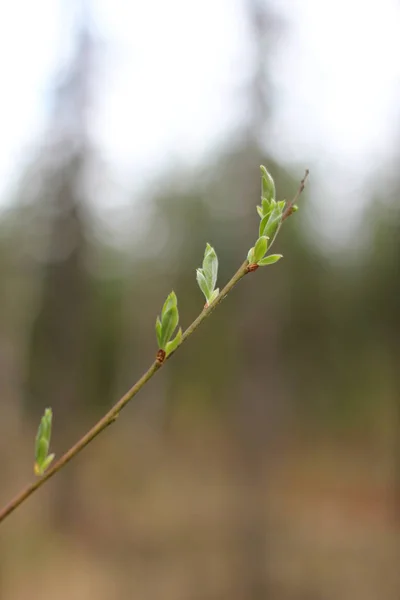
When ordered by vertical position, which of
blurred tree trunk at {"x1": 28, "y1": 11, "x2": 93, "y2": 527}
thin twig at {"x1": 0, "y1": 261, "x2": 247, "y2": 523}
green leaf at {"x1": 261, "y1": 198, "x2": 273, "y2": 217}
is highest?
blurred tree trunk at {"x1": 28, "y1": 11, "x2": 93, "y2": 527}

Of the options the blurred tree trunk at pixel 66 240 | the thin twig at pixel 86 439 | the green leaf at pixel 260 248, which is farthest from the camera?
the blurred tree trunk at pixel 66 240

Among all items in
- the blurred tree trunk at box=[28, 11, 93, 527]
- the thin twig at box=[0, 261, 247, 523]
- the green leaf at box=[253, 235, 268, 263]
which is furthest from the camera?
the blurred tree trunk at box=[28, 11, 93, 527]

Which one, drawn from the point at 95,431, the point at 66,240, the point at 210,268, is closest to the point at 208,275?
the point at 210,268

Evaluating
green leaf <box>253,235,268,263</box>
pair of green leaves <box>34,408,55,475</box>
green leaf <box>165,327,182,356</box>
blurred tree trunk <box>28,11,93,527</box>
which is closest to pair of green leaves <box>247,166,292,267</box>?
green leaf <box>253,235,268,263</box>

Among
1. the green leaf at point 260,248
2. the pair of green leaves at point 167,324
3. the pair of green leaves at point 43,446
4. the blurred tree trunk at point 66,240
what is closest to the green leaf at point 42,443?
the pair of green leaves at point 43,446

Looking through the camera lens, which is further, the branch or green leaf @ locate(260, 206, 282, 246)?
green leaf @ locate(260, 206, 282, 246)

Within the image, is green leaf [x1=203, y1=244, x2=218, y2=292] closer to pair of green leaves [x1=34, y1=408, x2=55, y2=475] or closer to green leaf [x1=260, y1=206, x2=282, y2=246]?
green leaf [x1=260, y1=206, x2=282, y2=246]

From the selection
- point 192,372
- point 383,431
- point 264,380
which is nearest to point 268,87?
point 264,380

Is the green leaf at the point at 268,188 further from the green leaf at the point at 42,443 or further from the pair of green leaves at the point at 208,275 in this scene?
the green leaf at the point at 42,443
